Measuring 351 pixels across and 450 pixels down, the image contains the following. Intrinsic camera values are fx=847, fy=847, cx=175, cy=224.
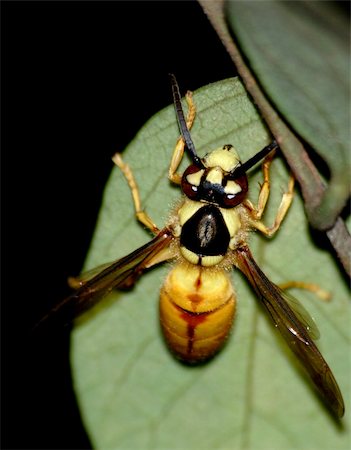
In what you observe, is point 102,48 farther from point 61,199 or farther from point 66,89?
point 61,199

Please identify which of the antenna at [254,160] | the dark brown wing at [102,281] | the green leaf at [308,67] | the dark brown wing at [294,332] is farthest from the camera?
the dark brown wing at [102,281]

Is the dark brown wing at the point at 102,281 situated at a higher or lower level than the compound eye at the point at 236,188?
lower

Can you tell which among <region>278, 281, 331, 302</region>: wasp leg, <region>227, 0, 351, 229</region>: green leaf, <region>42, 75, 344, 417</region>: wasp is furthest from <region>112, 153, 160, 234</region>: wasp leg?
<region>227, 0, 351, 229</region>: green leaf

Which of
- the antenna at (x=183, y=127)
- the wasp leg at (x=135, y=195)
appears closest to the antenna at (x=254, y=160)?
the antenna at (x=183, y=127)

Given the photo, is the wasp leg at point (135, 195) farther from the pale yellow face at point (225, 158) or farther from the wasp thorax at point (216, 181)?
the pale yellow face at point (225, 158)

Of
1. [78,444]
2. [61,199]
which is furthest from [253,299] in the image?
[78,444]

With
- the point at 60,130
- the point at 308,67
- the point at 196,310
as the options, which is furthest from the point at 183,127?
the point at 60,130

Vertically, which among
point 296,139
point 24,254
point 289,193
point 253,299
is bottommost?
point 24,254
